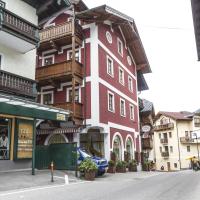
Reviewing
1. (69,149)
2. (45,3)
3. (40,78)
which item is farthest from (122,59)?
(69,149)

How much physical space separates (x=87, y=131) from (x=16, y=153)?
707cm

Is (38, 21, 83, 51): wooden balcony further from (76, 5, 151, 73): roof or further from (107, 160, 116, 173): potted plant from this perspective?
(107, 160, 116, 173): potted plant

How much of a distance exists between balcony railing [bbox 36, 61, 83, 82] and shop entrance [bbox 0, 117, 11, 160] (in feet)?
24.1

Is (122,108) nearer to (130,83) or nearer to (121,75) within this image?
(121,75)

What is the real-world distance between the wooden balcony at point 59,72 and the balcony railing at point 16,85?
4.79 m

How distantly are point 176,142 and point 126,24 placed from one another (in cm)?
4112

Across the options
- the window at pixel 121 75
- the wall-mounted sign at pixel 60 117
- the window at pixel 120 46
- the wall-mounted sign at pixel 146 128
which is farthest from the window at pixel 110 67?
the wall-mounted sign at pixel 146 128

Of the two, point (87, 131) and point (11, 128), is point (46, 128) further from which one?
point (11, 128)

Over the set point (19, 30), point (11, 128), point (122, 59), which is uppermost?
point (122, 59)

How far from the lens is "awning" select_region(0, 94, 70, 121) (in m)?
14.3

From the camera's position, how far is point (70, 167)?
716 inches

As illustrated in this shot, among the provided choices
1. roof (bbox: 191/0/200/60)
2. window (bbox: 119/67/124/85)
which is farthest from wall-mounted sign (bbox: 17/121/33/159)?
window (bbox: 119/67/124/85)

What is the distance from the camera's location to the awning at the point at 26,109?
14.3 metres

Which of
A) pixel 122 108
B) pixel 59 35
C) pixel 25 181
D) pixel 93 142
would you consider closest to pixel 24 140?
pixel 25 181
